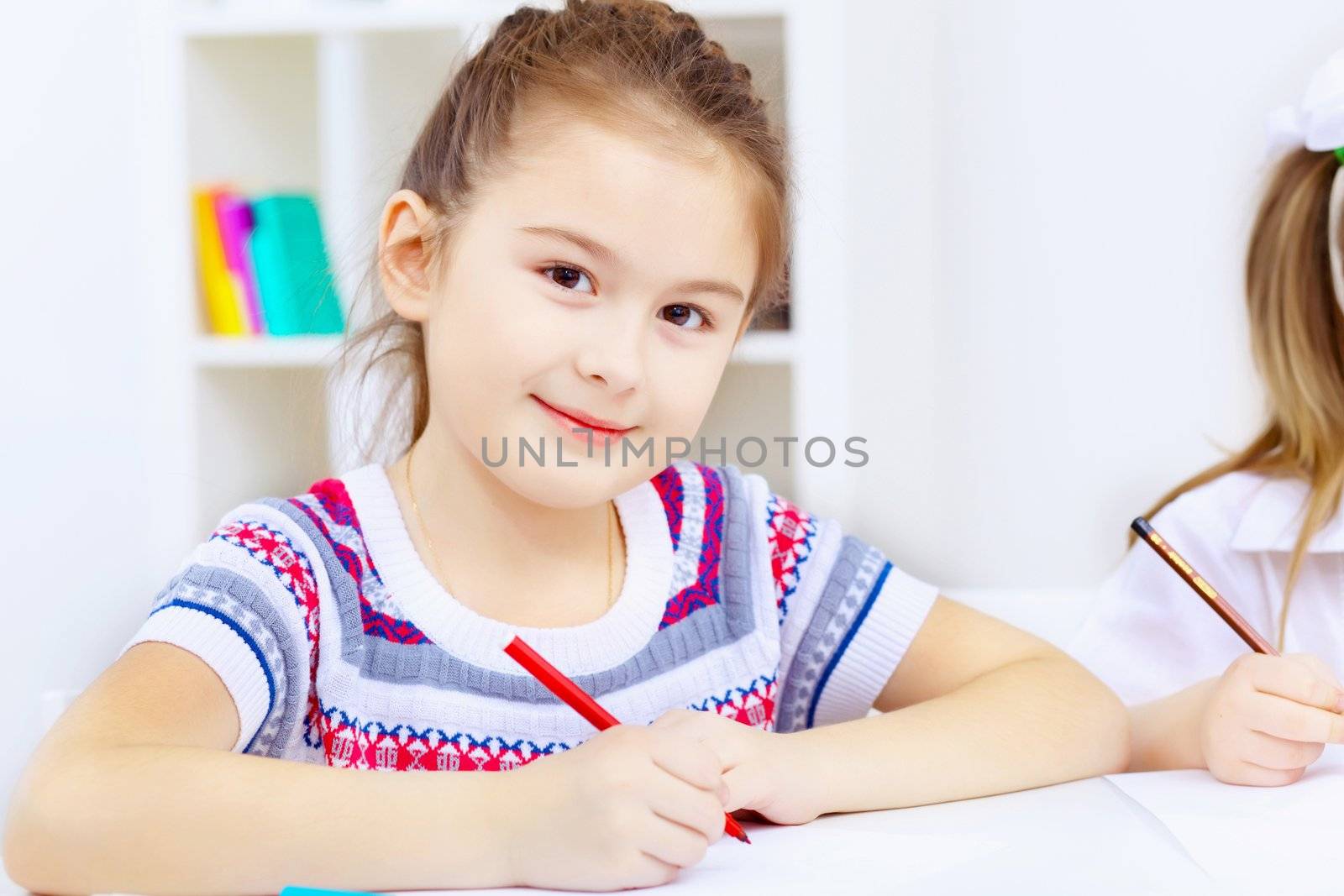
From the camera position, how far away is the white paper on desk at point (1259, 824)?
1.81 feet

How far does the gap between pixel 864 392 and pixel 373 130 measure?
747mm

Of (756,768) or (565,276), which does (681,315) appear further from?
(756,768)

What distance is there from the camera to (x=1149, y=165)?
162 centimetres

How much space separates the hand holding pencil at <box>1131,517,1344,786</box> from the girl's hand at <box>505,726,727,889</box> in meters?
0.31

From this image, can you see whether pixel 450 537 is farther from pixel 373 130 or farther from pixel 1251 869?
pixel 373 130

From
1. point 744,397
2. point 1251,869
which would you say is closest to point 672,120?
point 1251,869

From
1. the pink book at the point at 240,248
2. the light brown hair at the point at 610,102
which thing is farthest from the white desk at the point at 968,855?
the pink book at the point at 240,248

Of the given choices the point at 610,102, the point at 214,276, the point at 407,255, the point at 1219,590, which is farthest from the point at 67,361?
the point at 1219,590

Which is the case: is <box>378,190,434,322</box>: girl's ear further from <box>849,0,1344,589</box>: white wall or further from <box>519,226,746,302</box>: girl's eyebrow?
<box>849,0,1344,589</box>: white wall

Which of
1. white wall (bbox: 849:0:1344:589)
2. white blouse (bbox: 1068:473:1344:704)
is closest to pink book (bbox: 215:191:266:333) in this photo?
white wall (bbox: 849:0:1344:589)

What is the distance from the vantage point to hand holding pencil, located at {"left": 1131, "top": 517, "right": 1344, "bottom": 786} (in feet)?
2.27

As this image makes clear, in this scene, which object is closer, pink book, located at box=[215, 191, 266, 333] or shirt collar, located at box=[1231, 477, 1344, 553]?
→ shirt collar, located at box=[1231, 477, 1344, 553]

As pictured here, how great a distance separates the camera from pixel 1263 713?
2.30ft

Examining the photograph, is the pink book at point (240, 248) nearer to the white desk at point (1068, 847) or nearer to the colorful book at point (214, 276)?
the colorful book at point (214, 276)
